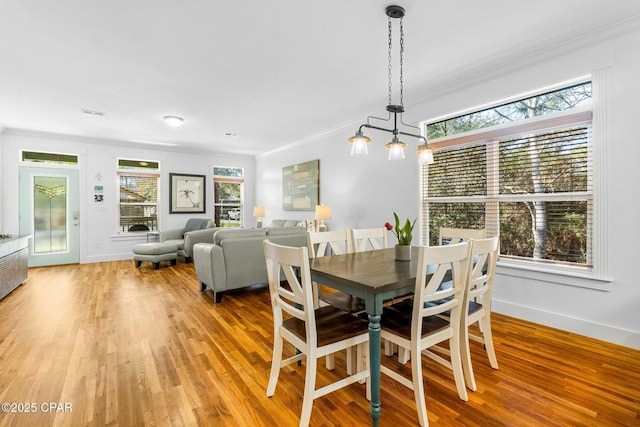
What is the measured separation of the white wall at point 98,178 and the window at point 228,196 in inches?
9.1

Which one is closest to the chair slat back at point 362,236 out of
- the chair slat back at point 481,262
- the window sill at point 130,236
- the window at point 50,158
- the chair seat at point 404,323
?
the chair seat at point 404,323

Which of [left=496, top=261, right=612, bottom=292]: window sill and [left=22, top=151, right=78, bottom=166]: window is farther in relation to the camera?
[left=22, top=151, right=78, bottom=166]: window

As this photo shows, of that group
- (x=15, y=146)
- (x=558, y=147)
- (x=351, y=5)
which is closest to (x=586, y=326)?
(x=558, y=147)

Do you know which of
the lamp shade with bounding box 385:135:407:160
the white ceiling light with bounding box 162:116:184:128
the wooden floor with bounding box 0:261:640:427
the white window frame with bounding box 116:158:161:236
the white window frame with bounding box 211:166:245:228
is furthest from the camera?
the white window frame with bounding box 211:166:245:228

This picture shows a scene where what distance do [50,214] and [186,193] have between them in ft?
8.46

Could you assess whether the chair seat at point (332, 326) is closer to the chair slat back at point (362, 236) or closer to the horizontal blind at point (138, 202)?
the chair slat back at point (362, 236)

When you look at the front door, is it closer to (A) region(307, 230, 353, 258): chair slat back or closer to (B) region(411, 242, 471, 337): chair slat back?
(A) region(307, 230, 353, 258): chair slat back

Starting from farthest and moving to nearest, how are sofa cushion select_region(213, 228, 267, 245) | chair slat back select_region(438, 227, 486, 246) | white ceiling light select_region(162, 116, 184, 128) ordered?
white ceiling light select_region(162, 116, 184, 128) < sofa cushion select_region(213, 228, 267, 245) < chair slat back select_region(438, 227, 486, 246)

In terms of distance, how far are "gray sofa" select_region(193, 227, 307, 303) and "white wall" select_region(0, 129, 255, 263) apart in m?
3.74

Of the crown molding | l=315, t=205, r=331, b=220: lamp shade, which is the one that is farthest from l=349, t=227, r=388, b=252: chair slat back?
l=315, t=205, r=331, b=220: lamp shade

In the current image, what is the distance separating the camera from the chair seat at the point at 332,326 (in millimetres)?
1679

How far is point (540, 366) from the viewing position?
216 centimetres

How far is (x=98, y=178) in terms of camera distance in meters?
6.34

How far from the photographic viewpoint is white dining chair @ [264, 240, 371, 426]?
1559 mm
